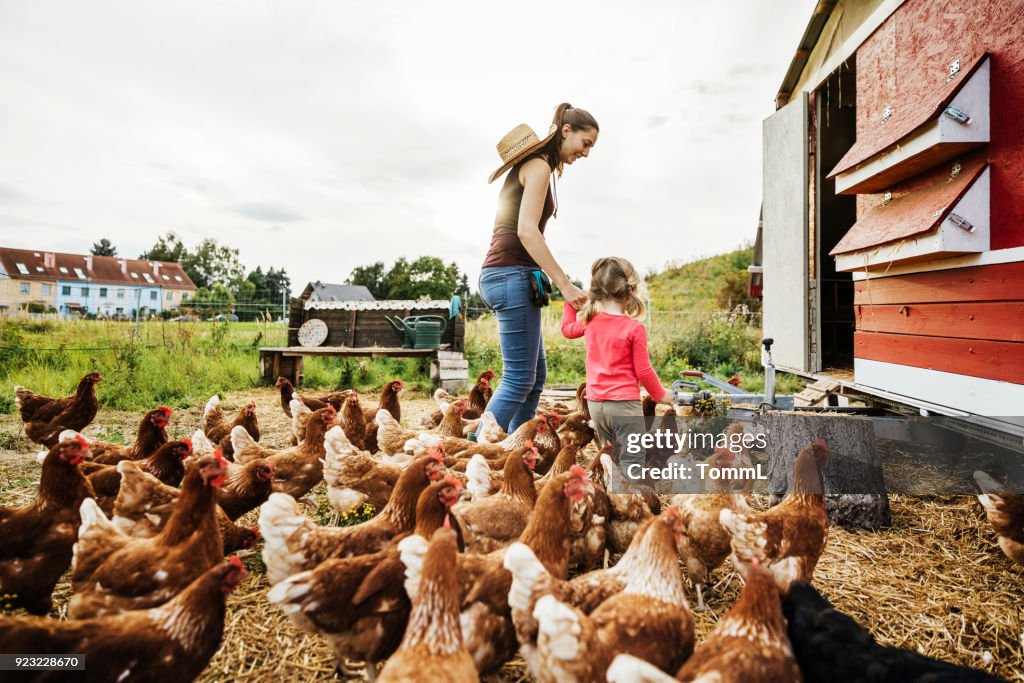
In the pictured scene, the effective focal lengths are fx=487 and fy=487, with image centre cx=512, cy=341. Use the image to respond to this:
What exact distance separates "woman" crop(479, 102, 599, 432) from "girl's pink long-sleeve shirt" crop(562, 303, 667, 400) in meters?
0.42

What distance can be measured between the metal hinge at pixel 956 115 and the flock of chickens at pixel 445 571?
2.06 meters

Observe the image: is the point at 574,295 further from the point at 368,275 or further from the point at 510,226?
the point at 368,275

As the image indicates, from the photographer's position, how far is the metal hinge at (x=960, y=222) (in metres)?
2.82

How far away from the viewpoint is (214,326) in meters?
10.1

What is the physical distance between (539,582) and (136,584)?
57.4 inches

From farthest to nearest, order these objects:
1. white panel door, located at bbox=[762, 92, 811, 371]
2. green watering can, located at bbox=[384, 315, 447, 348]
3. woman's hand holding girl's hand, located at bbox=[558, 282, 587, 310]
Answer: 1. green watering can, located at bbox=[384, 315, 447, 348]
2. white panel door, located at bbox=[762, 92, 811, 371]
3. woman's hand holding girl's hand, located at bbox=[558, 282, 587, 310]

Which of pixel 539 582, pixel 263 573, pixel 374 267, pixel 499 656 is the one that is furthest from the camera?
pixel 374 267

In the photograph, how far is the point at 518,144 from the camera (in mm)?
2916

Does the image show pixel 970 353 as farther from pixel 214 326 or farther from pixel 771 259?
pixel 214 326

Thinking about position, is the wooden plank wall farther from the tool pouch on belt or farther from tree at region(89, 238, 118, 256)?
tree at region(89, 238, 118, 256)

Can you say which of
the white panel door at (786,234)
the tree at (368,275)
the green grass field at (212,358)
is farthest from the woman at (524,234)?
the tree at (368,275)

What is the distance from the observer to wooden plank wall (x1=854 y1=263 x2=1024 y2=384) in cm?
264

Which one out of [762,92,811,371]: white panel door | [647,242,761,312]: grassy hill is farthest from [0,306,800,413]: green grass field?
[647,242,761,312]: grassy hill

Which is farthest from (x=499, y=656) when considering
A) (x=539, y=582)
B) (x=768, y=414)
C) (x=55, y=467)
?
(x=768, y=414)
